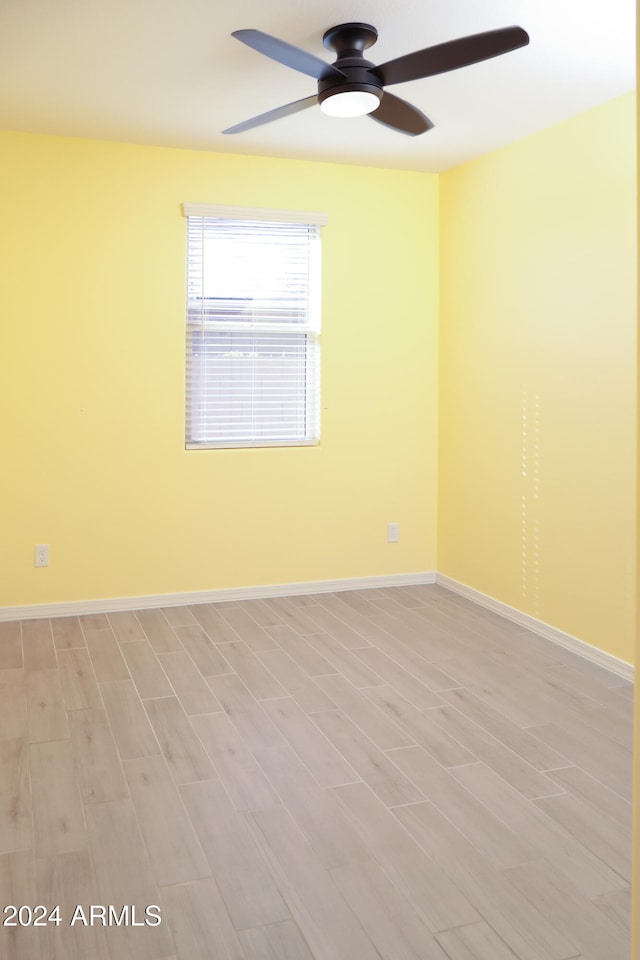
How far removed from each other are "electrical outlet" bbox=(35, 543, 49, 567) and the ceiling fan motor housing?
266cm

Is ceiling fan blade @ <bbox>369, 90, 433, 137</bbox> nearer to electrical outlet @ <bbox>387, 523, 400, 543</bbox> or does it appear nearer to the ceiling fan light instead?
the ceiling fan light

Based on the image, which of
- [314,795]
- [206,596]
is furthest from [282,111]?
[206,596]

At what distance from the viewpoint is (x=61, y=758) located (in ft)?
9.34

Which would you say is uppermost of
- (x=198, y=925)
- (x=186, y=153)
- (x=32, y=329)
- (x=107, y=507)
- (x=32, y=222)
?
(x=186, y=153)

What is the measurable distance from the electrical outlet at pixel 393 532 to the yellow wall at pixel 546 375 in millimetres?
283

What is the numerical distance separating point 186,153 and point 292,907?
12.6 ft

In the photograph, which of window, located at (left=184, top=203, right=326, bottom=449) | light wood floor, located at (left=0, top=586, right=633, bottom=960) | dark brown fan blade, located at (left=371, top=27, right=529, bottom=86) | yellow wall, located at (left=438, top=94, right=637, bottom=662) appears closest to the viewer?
light wood floor, located at (left=0, top=586, right=633, bottom=960)

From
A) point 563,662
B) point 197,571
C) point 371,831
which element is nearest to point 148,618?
point 197,571

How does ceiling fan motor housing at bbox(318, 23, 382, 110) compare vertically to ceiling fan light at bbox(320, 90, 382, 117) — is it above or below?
above

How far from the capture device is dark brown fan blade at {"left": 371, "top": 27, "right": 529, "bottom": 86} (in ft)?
8.18

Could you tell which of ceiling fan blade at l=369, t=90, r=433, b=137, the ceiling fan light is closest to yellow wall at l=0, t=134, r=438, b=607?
ceiling fan blade at l=369, t=90, r=433, b=137

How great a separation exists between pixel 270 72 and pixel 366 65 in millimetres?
560

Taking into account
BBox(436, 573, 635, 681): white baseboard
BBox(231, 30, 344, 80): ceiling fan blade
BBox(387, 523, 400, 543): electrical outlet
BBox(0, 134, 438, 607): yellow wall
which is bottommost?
BBox(436, 573, 635, 681): white baseboard

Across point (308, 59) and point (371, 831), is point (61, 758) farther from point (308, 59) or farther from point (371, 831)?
point (308, 59)
